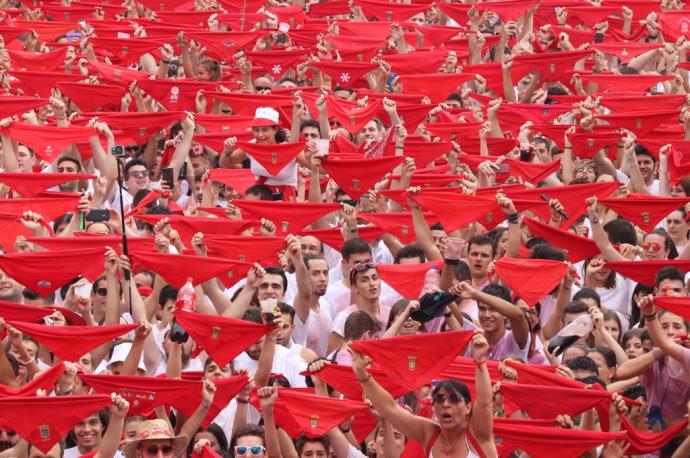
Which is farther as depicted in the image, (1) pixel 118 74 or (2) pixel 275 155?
(1) pixel 118 74

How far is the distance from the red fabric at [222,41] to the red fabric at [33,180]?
15.2 ft

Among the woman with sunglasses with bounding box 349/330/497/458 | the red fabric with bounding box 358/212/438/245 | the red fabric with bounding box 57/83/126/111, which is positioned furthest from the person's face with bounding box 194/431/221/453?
the red fabric with bounding box 57/83/126/111

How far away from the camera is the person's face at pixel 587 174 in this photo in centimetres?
1630

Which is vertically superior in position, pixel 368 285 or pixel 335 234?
pixel 368 285

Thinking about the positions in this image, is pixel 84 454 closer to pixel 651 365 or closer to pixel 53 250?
pixel 53 250

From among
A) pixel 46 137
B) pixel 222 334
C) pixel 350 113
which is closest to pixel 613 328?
pixel 222 334

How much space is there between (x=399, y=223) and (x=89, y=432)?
397 cm

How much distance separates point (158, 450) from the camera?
11625 millimetres

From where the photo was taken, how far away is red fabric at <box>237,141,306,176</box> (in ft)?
53.6

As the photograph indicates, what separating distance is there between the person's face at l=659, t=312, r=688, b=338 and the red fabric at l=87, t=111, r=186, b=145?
6.40 meters

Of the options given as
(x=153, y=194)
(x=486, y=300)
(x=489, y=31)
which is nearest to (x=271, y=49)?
(x=489, y=31)

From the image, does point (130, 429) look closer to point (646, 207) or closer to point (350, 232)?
point (350, 232)

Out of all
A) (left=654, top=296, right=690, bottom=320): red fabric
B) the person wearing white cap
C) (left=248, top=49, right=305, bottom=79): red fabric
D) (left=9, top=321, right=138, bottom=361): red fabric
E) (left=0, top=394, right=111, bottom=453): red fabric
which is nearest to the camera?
(left=0, top=394, right=111, bottom=453): red fabric

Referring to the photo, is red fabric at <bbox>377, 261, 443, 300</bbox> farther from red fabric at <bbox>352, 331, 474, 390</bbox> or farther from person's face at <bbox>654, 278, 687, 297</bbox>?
red fabric at <bbox>352, 331, 474, 390</bbox>
